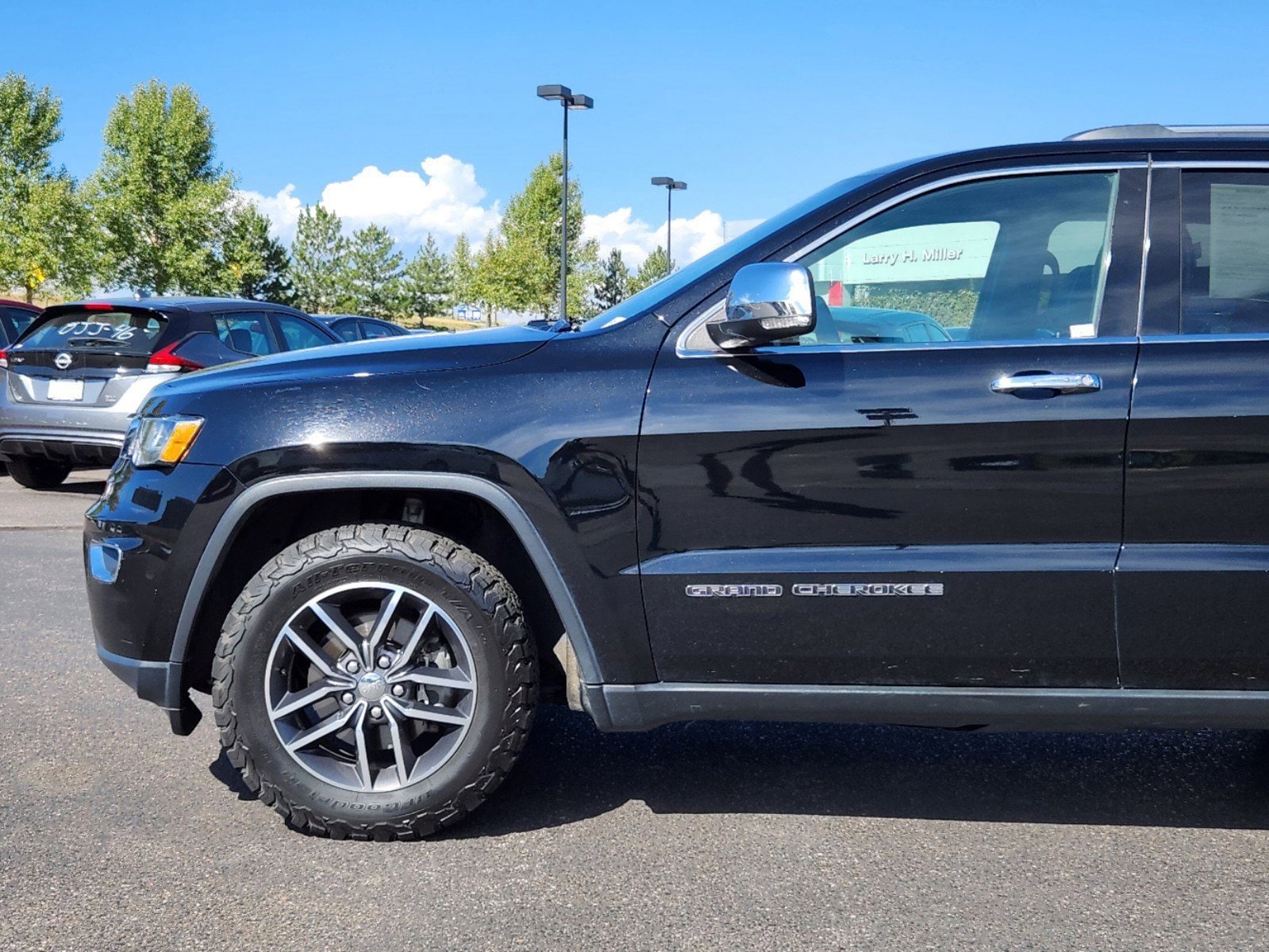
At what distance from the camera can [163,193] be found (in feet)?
152

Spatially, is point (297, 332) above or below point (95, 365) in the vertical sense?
above

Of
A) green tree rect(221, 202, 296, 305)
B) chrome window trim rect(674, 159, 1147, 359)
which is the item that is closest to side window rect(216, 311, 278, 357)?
chrome window trim rect(674, 159, 1147, 359)

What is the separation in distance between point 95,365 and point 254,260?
46153mm

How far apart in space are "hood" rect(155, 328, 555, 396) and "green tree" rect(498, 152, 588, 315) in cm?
5392

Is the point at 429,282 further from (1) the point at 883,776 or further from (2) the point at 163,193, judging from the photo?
(1) the point at 883,776

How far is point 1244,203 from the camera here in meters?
3.03

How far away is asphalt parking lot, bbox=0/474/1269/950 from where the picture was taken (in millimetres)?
2602

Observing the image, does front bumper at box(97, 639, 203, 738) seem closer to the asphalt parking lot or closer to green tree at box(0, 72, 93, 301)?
the asphalt parking lot

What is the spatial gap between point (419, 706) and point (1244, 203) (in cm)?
247

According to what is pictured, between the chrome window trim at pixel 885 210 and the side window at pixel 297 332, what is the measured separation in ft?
25.2

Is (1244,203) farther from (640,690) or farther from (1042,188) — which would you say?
(640,690)

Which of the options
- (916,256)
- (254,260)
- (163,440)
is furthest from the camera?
(254,260)

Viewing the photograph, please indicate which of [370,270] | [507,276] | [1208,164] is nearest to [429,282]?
[370,270]

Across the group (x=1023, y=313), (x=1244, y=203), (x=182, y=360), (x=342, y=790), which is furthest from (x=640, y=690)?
(x=182, y=360)
